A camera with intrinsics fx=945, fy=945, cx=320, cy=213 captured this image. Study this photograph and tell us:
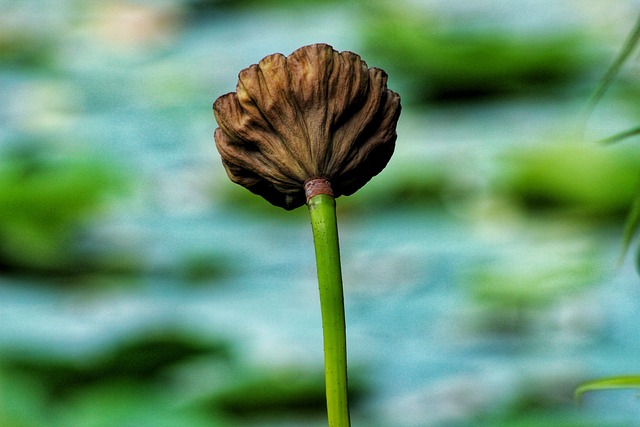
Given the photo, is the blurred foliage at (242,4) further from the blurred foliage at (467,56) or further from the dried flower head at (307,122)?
the dried flower head at (307,122)

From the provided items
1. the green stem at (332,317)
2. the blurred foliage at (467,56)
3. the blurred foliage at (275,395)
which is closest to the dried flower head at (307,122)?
the green stem at (332,317)

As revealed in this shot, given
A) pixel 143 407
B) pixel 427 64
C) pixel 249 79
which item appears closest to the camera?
pixel 249 79

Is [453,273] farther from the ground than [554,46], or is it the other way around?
[554,46]

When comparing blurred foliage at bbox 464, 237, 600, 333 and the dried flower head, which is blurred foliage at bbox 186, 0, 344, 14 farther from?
the dried flower head

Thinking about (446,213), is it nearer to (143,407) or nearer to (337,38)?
(337,38)

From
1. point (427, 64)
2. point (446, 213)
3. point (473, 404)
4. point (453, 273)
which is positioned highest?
point (427, 64)

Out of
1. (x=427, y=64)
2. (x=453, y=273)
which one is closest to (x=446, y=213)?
(x=453, y=273)

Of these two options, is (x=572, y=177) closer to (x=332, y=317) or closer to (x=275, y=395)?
(x=275, y=395)
